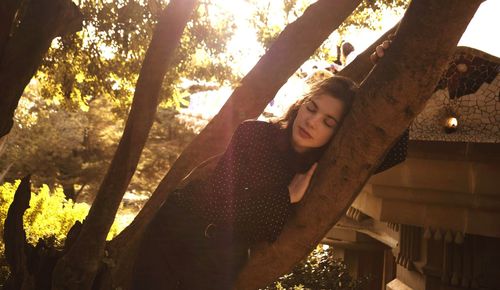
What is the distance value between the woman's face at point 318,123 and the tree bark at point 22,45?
2862mm

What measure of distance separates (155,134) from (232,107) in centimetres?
1600

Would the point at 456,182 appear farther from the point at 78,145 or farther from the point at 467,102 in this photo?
the point at 78,145

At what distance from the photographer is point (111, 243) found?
→ 4.88 m

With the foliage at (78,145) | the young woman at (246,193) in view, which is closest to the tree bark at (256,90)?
the young woman at (246,193)

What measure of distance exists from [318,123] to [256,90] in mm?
2568

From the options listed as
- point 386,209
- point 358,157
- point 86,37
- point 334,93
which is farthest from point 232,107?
point 86,37

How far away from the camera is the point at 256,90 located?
4.57m

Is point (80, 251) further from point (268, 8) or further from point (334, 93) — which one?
point (268, 8)

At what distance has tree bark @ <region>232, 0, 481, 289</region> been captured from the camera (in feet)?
5.02

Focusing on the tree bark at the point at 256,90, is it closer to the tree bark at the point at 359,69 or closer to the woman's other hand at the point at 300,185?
the tree bark at the point at 359,69

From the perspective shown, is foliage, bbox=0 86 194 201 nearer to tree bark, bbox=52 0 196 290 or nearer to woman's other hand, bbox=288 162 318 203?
tree bark, bbox=52 0 196 290

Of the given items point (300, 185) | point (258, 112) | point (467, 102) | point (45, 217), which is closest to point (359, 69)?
point (300, 185)

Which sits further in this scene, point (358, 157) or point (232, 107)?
point (232, 107)

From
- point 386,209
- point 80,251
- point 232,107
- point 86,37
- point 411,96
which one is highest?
point 86,37
